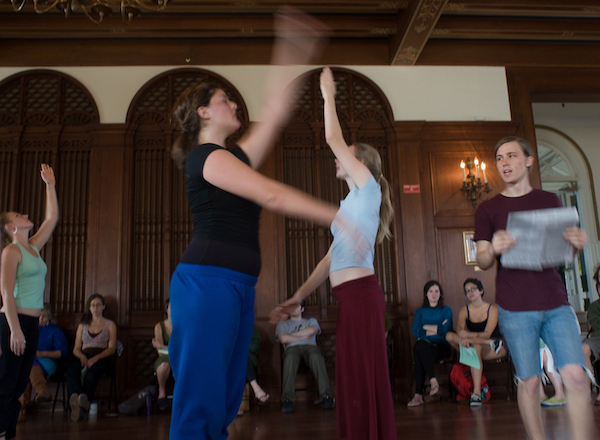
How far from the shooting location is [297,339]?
16.5ft

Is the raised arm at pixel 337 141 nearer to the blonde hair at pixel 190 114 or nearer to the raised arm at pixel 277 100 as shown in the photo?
the raised arm at pixel 277 100

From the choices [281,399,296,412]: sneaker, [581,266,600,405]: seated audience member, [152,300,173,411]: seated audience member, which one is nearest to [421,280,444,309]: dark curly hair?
[581,266,600,405]: seated audience member

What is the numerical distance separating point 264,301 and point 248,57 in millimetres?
2896

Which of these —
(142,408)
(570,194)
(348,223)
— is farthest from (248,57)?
(570,194)

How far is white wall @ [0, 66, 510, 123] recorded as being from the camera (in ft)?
19.6

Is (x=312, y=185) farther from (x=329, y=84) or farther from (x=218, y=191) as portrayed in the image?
(x=218, y=191)

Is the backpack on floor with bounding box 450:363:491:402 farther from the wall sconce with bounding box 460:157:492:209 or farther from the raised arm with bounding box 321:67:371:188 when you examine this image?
the raised arm with bounding box 321:67:371:188

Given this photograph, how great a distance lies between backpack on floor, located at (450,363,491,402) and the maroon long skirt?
305cm

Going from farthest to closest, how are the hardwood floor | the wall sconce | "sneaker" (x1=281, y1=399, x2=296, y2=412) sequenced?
the wall sconce → "sneaker" (x1=281, y1=399, x2=296, y2=412) → the hardwood floor

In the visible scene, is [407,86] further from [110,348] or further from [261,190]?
[261,190]

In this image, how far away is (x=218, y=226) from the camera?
4.77ft

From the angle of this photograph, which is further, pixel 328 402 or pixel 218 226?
pixel 328 402

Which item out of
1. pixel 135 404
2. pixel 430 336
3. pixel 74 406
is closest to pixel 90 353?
pixel 74 406

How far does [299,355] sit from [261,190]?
388 centimetres
